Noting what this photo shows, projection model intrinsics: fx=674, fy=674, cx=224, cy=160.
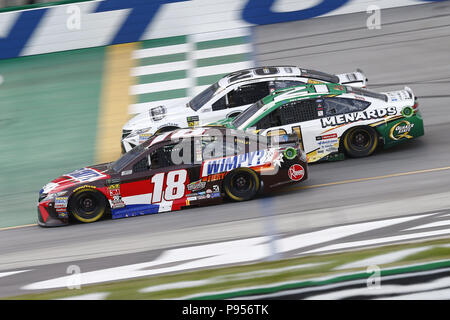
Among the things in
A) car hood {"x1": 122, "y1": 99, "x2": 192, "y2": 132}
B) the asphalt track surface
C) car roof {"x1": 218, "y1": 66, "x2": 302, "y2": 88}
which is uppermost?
car roof {"x1": 218, "y1": 66, "x2": 302, "y2": 88}

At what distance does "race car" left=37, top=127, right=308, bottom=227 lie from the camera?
11164 mm

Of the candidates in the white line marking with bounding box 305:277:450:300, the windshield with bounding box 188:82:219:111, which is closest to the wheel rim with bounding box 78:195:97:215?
the windshield with bounding box 188:82:219:111

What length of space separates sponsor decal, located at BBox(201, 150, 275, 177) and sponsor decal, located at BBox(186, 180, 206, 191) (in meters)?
0.14

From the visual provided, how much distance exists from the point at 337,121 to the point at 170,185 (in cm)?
341

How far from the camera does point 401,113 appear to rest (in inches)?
490

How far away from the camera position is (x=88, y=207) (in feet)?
37.1

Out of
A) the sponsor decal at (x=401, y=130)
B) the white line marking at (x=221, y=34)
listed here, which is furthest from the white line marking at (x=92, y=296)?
the white line marking at (x=221, y=34)

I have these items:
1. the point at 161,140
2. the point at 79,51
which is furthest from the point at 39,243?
the point at 79,51

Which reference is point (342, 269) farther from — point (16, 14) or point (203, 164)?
point (16, 14)

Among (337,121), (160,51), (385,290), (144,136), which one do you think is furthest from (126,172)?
(160,51)

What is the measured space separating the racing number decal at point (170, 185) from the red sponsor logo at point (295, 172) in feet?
5.80

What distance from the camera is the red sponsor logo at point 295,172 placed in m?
11.2

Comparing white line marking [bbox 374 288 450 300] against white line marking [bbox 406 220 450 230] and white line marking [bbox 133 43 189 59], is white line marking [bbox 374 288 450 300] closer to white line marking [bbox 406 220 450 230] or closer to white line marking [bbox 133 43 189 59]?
white line marking [bbox 406 220 450 230]

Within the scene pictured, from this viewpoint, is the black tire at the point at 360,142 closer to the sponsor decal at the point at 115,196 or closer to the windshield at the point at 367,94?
the windshield at the point at 367,94
